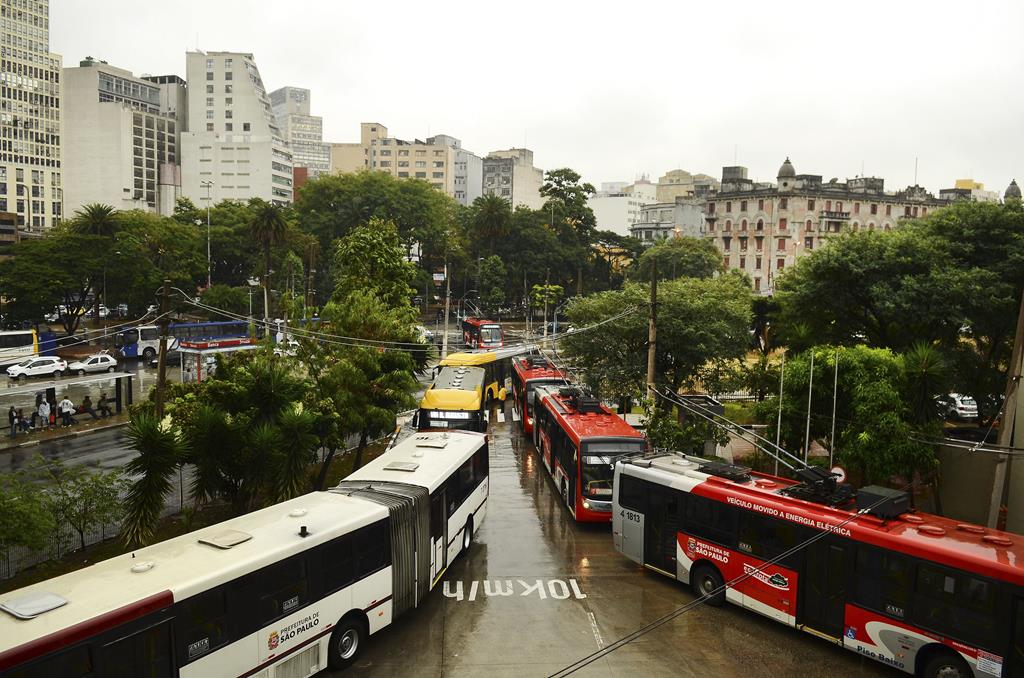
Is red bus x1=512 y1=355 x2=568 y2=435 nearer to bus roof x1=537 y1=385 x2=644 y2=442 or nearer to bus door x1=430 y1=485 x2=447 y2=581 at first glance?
bus roof x1=537 y1=385 x2=644 y2=442

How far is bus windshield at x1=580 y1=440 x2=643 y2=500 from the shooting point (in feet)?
66.4

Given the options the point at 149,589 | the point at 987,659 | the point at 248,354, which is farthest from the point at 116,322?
the point at 987,659

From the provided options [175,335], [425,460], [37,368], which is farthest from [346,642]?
[175,335]

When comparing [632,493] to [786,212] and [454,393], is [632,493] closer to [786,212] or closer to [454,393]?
[454,393]

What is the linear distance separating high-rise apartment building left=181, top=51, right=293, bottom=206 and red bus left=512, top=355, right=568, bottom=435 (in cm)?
9427

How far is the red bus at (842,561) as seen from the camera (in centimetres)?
1139

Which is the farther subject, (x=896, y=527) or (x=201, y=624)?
(x=896, y=527)

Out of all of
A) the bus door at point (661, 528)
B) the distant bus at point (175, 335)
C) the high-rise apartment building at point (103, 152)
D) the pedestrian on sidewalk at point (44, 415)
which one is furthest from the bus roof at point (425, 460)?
the high-rise apartment building at point (103, 152)

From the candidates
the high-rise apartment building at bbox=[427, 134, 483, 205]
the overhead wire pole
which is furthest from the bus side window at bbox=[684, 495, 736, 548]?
the high-rise apartment building at bbox=[427, 134, 483, 205]

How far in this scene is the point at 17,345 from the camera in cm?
4662

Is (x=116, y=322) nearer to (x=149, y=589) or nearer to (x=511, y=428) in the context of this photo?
(x=511, y=428)

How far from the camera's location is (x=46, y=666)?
8.29 m

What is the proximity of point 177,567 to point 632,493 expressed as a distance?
34.1 ft

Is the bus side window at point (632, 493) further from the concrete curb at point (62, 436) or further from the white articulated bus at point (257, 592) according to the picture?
the concrete curb at point (62, 436)
